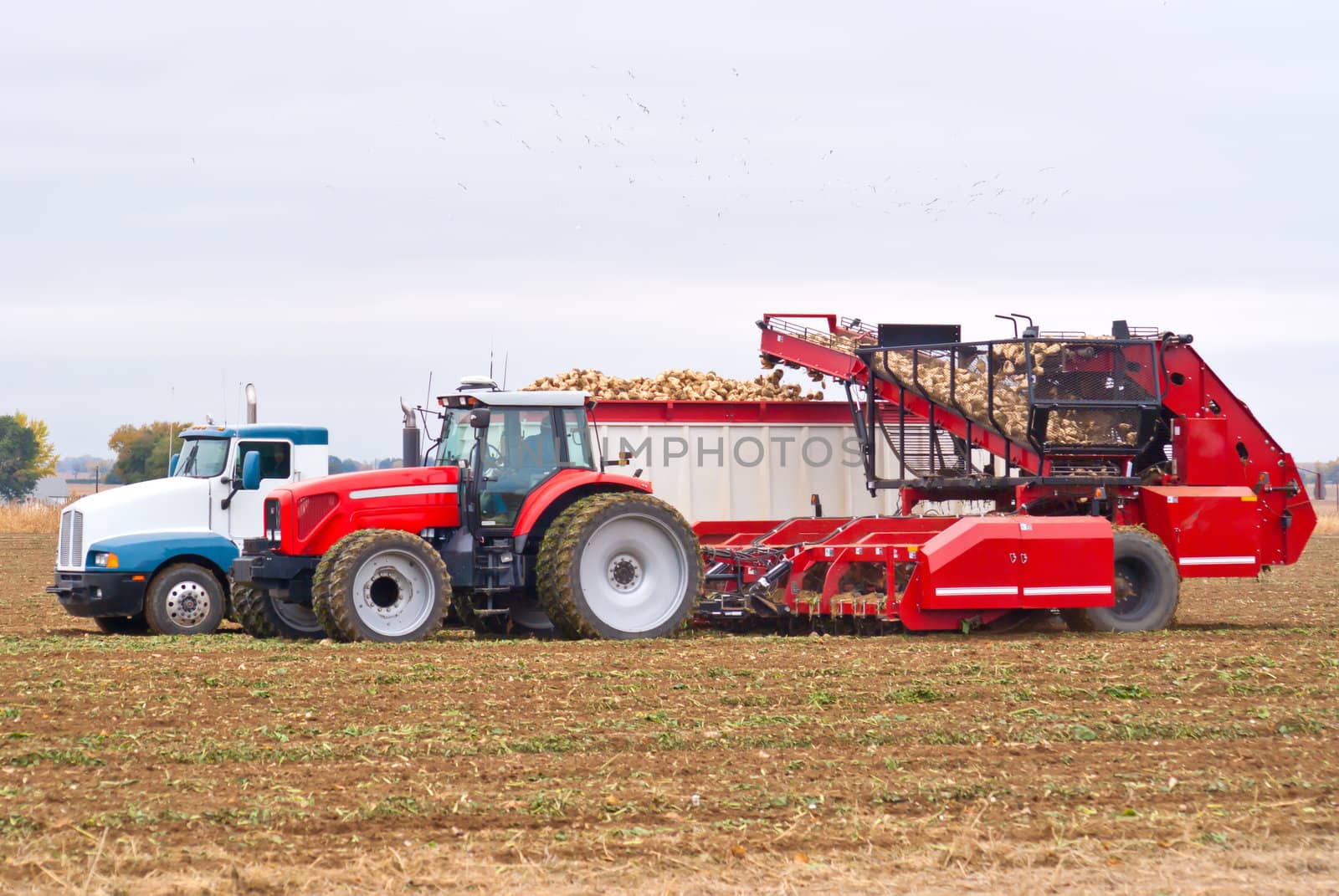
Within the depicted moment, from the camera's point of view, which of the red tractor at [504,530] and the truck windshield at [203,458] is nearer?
the red tractor at [504,530]

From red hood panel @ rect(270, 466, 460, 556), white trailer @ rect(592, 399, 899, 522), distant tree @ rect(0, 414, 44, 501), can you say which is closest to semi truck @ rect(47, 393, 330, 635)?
red hood panel @ rect(270, 466, 460, 556)

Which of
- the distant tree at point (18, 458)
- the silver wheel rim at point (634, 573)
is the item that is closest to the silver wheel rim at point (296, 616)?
the silver wheel rim at point (634, 573)

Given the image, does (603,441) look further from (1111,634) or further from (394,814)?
(394,814)

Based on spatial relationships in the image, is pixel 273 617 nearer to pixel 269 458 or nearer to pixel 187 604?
pixel 187 604

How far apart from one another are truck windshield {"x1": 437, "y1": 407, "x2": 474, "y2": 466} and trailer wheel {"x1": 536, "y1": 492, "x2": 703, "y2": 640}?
42.0 inches

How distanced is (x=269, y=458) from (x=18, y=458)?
258ft

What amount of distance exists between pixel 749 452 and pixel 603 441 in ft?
5.56

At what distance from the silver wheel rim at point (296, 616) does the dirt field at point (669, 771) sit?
218 centimetres

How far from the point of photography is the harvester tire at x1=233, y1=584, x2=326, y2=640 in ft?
49.1

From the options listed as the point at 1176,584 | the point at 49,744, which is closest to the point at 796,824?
the point at 49,744

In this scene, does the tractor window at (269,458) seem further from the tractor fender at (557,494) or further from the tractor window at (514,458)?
the tractor fender at (557,494)

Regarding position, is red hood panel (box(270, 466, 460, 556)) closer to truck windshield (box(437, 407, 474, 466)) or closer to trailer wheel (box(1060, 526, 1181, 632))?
truck windshield (box(437, 407, 474, 466))

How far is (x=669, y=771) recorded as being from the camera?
7941 millimetres

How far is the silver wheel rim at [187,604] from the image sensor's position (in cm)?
1595
